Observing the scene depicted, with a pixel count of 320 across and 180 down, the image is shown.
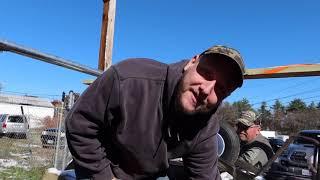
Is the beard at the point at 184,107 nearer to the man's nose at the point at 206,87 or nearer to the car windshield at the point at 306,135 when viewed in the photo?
the man's nose at the point at 206,87

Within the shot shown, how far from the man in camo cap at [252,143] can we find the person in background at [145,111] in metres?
3.30

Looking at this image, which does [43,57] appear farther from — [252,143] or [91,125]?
[252,143]

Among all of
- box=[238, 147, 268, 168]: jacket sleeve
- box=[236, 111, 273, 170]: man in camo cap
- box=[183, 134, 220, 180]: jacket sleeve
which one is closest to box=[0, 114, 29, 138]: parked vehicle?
box=[236, 111, 273, 170]: man in camo cap

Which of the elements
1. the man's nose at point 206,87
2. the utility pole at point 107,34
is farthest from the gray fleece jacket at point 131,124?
the utility pole at point 107,34

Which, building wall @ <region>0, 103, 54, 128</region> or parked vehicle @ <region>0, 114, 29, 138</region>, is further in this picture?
building wall @ <region>0, 103, 54, 128</region>

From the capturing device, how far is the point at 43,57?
14.1 ft

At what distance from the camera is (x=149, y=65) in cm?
266

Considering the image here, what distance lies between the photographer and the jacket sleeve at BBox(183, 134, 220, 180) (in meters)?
2.87

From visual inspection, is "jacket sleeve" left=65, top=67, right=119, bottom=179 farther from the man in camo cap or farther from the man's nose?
the man in camo cap

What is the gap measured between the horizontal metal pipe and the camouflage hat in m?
2.77

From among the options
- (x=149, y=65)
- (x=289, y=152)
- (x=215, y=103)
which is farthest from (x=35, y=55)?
(x=289, y=152)

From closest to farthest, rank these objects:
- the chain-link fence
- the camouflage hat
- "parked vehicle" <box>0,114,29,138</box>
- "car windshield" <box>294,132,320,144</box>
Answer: "car windshield" <box>294,132,320,144</box>, the camouflage hat, the chain-link fence, "parked vehicle" <box>0,114,29,138</box>

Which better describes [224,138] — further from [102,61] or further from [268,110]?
[268,110]

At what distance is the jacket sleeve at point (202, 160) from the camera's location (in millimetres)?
2871
